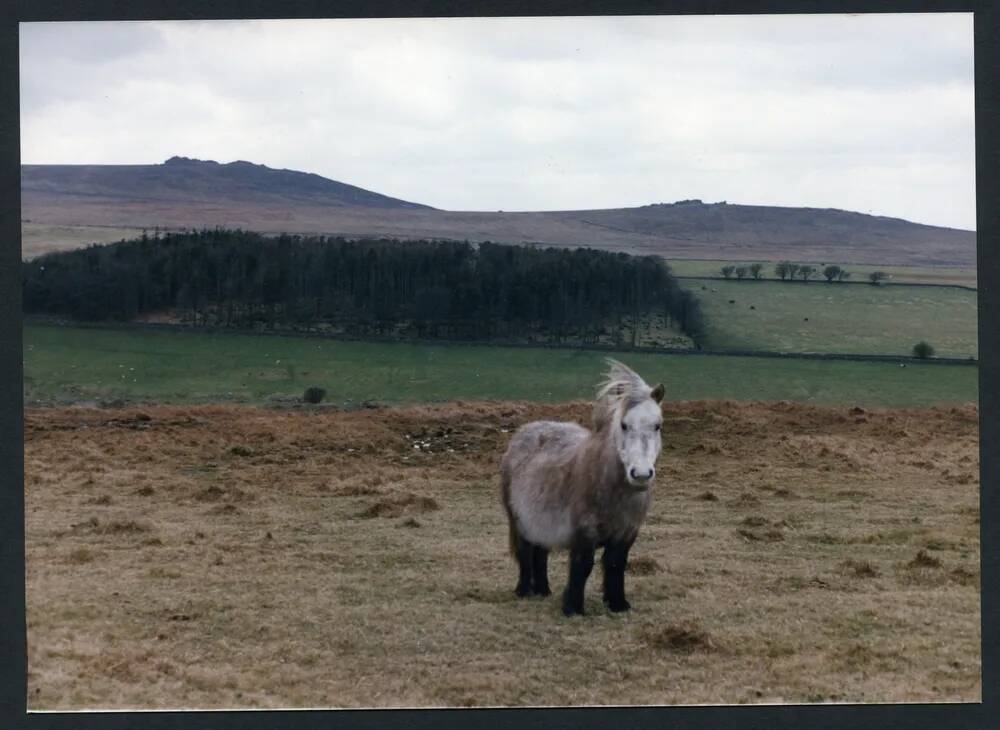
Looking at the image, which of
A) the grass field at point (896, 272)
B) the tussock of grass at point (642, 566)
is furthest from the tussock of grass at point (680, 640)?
the grass field at point (896, 272)

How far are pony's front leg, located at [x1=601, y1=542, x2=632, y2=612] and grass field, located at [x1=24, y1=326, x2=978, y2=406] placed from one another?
13.0 metres

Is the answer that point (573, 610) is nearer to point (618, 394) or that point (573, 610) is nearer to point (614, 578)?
point (614, 578)

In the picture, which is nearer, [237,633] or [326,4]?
[326,4]

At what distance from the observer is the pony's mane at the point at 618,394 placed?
9.14 metres

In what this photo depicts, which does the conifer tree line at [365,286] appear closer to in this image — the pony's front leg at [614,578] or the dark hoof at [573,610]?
the pony's front leg at [614,578]

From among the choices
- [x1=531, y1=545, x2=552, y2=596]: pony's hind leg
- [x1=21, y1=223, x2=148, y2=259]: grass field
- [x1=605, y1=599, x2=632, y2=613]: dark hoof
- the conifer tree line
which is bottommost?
[x1=605, y1=599, x2=632, y2=613]: dark hoof

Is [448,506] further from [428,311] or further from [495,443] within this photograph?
[428,311]

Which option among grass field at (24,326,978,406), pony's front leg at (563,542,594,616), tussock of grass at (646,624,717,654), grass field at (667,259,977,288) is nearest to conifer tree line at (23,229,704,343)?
grass field at (24,326,978,406)

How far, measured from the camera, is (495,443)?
20.6 meters

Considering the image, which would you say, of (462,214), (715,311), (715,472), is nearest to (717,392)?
(715,311)

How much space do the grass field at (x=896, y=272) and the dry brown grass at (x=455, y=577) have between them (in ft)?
39.9

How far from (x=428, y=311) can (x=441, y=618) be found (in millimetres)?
16763

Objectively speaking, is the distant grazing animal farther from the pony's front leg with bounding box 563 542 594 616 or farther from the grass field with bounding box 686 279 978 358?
the grass field with bounding box 686 279 978 358

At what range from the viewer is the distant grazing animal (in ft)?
29.6
